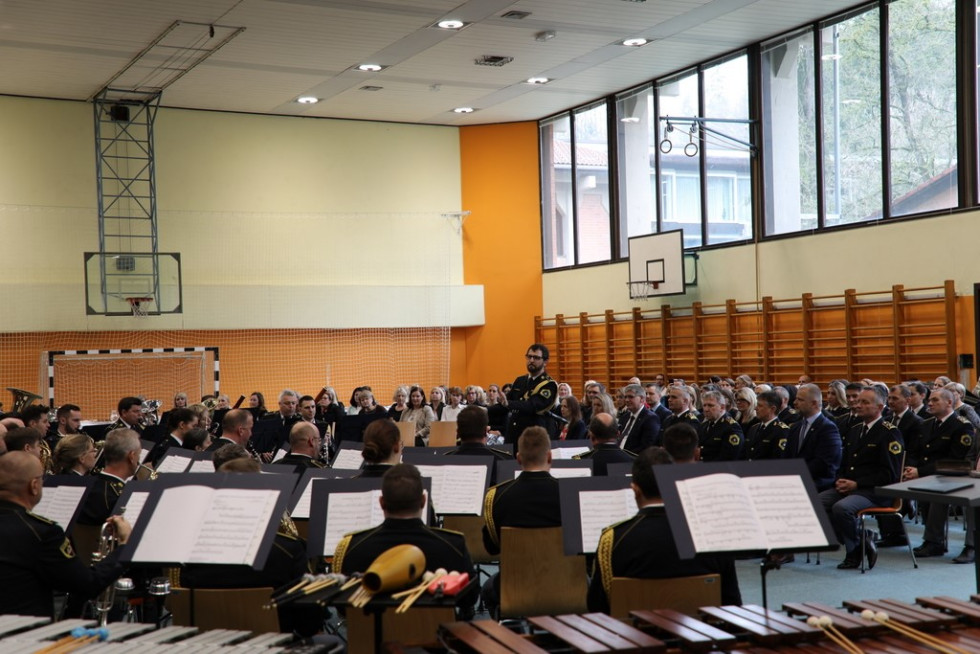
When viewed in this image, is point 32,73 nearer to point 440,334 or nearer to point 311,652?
point 440,334

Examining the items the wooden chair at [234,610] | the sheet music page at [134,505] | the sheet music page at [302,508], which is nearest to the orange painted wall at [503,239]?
the sheet music page at [302,508]

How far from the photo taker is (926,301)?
13.0m

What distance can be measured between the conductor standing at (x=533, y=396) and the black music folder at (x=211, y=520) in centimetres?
632

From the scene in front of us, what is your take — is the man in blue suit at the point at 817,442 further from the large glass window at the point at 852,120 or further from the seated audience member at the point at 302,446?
the large glass window at the point at 852,120

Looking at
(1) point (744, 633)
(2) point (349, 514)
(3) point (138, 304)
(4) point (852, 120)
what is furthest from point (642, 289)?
(1) point (744, 633)

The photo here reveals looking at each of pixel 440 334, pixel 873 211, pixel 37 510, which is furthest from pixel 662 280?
pixel 37 510

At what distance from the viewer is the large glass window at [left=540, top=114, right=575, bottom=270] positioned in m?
19.7

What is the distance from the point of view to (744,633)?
3.52 metres

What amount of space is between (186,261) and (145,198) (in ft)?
4.26

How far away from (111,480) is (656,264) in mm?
11896

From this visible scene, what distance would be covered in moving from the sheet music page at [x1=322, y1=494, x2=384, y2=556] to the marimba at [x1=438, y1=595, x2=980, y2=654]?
5.78ft

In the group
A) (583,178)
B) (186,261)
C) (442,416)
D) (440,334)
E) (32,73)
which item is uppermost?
(32,73)

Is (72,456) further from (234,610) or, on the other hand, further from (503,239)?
(503,239)

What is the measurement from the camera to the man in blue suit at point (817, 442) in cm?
899
